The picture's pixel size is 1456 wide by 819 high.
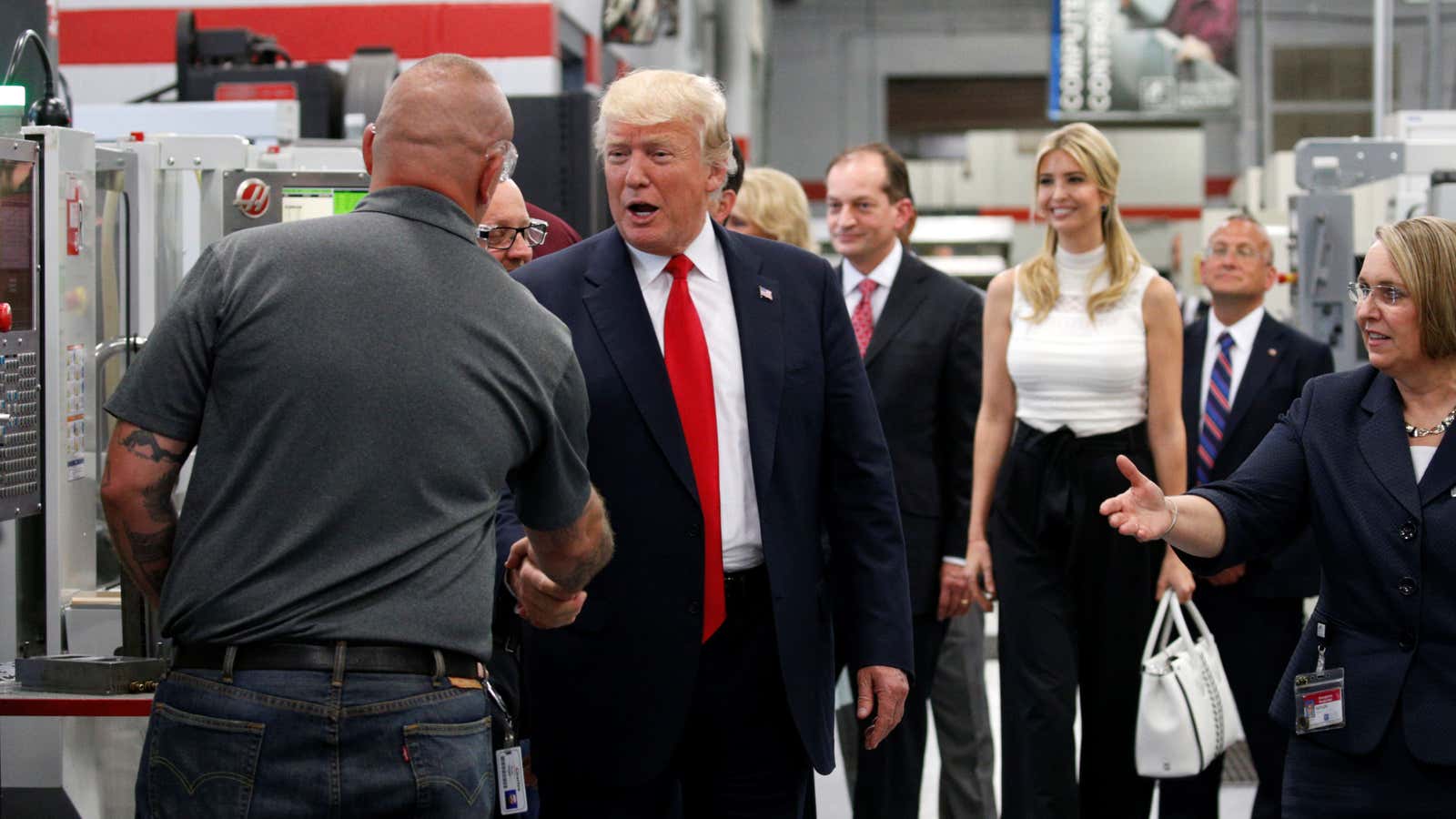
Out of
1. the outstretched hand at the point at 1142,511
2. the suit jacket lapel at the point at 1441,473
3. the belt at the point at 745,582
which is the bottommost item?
the belt at the point at 745,582

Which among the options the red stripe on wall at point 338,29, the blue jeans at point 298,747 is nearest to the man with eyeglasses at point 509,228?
the blue jeans at point 298,747

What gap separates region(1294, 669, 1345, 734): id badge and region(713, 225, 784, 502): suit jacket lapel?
0.97m

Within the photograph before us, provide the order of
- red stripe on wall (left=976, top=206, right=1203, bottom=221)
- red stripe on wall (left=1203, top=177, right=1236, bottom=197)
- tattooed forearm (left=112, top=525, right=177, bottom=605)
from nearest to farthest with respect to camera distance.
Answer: tattooed forearm (left=112, top=525, right=177, bottom=605) < red stripe on wall (left=976, top=206, right=1203, bottom=221) < red stripe on wall (left=1203, top=177, right=1236, bottom=197)

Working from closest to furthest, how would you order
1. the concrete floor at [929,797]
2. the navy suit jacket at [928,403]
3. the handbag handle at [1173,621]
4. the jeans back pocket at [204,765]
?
the jeans back pocket at [204,765] < the handbag handle at [1173,621] < the navy suit jacket at [928,403] < the concrete floor at [929,797]

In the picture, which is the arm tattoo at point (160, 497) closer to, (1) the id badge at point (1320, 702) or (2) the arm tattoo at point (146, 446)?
(2) the arm tattoo at point (146, 446)

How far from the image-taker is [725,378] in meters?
2.54

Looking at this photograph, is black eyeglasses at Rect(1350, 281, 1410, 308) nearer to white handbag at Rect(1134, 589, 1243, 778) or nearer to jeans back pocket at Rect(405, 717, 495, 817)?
white handbag at Rect(1134, 589, 1243, 778)

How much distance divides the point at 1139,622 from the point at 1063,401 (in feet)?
1.74

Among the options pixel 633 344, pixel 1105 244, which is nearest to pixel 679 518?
pixel 633 344

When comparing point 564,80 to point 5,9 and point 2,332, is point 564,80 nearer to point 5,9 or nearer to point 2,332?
point 5,9

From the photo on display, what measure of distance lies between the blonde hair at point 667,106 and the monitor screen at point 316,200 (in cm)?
136

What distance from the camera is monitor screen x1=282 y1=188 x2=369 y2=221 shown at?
3.81m

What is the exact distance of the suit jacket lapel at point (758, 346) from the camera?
8.19ft

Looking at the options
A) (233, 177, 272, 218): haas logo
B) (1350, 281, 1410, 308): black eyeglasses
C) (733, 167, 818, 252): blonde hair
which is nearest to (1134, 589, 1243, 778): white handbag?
(1350, 281, 1410, 308): black eyeglasses
